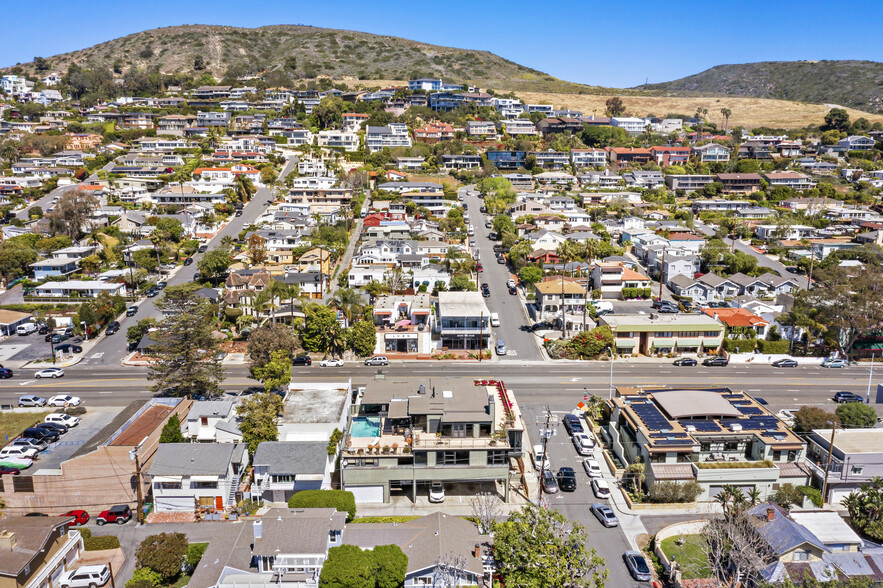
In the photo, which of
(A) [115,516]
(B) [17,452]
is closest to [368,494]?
(A) [115,516]

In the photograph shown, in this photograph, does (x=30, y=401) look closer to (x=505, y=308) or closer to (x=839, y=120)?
(x=505, y=308)

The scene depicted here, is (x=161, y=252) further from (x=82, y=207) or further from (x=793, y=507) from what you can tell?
(x=793, y=507)

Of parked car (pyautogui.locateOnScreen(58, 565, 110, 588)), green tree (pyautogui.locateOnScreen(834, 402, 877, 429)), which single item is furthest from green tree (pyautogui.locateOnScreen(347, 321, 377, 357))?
green tree (pyautogui.locateOnScreen(834, 402, 877, 429))

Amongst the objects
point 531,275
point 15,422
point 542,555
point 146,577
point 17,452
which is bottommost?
point 146,577

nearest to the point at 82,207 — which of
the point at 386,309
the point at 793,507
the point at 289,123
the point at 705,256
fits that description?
the point at 386,309

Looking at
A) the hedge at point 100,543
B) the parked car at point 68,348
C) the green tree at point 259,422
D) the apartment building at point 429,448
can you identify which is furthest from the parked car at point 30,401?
the apartment building at point 429,448
